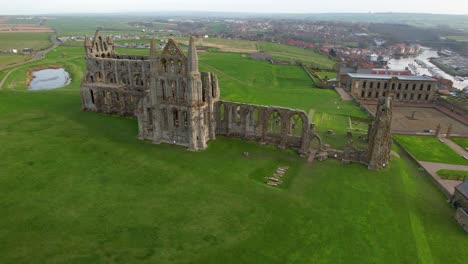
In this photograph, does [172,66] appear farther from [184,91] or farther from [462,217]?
[462,217]

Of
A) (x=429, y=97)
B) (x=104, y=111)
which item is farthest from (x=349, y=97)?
(x=104, y=111)

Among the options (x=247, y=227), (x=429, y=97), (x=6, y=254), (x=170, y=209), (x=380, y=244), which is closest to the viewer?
(x=6, y=254)

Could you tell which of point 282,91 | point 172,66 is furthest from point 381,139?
point 282,91

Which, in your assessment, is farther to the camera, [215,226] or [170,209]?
[170,209]

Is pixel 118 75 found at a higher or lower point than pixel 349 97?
higher

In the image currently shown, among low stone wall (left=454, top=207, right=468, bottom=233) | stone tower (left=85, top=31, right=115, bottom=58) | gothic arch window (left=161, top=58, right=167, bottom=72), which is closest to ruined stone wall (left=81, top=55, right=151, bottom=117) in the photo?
stone tower (left=85, top=31, right=115, bottom=58)

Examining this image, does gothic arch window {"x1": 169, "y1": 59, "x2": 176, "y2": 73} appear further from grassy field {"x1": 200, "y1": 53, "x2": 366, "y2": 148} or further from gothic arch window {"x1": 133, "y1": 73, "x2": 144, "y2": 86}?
grassy field {"x1": 200, "y1": 53, "x2": 366, "y2": 148}

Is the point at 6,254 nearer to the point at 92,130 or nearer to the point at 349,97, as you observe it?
the point at 92,130

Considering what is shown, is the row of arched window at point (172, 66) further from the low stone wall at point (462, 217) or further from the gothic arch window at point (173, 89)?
the low stone wall at point (462, 217)
